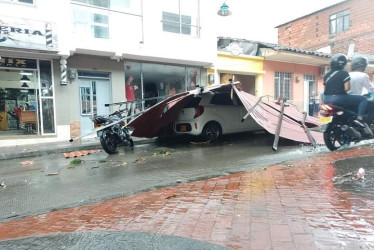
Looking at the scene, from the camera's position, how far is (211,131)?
10430mm

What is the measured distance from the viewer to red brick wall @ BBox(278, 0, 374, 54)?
24.1 m

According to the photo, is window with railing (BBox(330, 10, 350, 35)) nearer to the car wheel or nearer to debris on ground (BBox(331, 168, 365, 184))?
the car wheel

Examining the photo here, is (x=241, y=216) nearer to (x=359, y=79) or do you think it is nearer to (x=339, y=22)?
(x=359, y=79)

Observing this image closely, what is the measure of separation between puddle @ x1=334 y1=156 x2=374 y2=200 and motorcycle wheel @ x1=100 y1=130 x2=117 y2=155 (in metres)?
5.93

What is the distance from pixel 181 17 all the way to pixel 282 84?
27.1 feet

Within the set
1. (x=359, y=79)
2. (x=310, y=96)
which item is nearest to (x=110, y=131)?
(x=359, y=79)

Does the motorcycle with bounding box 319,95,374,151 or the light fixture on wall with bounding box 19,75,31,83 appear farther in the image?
the light fixture on wall with bounding box 19,75,31,83

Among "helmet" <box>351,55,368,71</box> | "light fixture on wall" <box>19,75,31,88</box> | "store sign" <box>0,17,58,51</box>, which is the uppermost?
"store sign" <box>0,17,58,51</box>

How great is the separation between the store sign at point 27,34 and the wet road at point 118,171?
4143 millimetres

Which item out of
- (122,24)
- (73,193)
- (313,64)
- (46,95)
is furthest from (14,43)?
(313,64)

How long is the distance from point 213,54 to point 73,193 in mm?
12109

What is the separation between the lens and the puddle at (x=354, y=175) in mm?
3897

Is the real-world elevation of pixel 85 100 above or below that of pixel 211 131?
above

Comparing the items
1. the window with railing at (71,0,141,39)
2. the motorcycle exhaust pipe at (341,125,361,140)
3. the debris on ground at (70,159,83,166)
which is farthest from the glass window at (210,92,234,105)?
the window with railing at (71,0,141,39)
